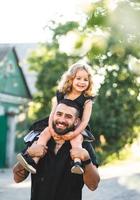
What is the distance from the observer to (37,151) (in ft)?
9.56

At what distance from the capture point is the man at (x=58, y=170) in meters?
2.92

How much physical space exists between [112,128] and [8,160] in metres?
6.62

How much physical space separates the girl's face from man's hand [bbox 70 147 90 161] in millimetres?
603

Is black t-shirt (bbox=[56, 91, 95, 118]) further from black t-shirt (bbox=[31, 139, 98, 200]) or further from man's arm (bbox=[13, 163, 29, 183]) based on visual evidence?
man's arm (bbox=[13, 163, 29, 183])

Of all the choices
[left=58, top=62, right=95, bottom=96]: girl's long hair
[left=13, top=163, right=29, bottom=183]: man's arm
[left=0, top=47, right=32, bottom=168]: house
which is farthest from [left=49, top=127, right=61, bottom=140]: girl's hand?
[left=0, top=47, right=32, bottom=168]: house

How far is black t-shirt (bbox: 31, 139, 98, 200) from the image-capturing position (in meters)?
2.93

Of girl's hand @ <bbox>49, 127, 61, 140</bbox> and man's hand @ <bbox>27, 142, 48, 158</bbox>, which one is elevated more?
girl's hand @ <bbox>49, 127, 61, 140</bbox>

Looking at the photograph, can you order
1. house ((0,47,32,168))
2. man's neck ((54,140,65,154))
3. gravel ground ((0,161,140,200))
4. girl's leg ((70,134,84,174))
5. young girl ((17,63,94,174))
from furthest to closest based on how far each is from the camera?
house ((0,47,32,168))
gravel ground ((0,161,140,200))
young girl ((17,63,94,174))
man's neck ((54,140,65,154))
girl's leg ((70,134,84,174))

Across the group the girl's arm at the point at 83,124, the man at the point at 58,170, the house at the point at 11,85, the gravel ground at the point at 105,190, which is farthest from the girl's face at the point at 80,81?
the house at the point at 11,85

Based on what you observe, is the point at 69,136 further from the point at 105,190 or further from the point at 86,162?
the point at 105,190

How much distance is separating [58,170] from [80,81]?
0.65m

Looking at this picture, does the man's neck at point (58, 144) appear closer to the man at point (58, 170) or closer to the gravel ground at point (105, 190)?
the man at point (58, 170)

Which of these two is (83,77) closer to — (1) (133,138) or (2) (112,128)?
(2) (112,128)

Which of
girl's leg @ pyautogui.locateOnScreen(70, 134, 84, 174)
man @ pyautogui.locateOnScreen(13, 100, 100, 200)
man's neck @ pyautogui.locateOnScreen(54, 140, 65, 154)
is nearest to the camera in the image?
girl's leg @ pyautogui.locateOnScreen(70, 134, 84, 174)
